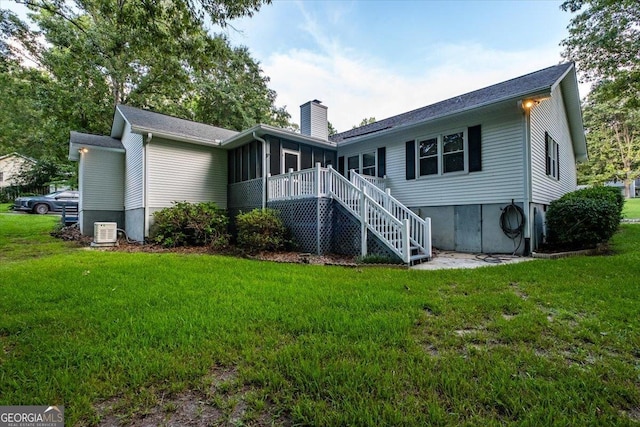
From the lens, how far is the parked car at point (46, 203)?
1811 centimetres

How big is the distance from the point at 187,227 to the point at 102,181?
5.49 metres

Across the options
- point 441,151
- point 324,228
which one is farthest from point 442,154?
point 324,228

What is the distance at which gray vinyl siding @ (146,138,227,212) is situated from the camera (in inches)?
391

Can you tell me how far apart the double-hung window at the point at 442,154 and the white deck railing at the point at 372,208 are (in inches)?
85.4

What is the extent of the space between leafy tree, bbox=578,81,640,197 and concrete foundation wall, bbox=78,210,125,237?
119 feet

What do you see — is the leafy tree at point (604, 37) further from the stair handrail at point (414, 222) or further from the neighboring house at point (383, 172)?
the stair handrail at point (414, 222)

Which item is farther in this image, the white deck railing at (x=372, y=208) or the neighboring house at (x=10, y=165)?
the neighboring house at (x=10, y=165)

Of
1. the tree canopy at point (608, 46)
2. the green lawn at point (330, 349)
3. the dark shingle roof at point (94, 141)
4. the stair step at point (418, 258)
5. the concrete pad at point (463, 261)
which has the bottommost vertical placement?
the green lawn at point (330, 349)

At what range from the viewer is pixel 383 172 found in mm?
10414

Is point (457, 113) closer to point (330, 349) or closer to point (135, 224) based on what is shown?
point (330, 349)

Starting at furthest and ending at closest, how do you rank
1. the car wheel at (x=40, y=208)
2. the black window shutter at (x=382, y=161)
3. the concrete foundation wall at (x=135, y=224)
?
the car wheel at (x=40, y=208) → the black window shutter at (x=382, y=161) → the concrete foundation wall at (x=135, y=224)

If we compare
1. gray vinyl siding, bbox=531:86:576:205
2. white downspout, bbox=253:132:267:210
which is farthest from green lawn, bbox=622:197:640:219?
white downspout, bbox=253:132:267:210

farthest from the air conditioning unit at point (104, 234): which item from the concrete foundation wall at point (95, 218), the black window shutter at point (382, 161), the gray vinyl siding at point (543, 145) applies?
the gray vinyl siding at point (543, 145)

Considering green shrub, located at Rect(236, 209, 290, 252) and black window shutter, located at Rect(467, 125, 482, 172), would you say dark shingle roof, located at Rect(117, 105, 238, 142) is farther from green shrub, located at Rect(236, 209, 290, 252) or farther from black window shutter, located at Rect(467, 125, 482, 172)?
black window shutter, located at Rect(467, 125, 482, 172)
